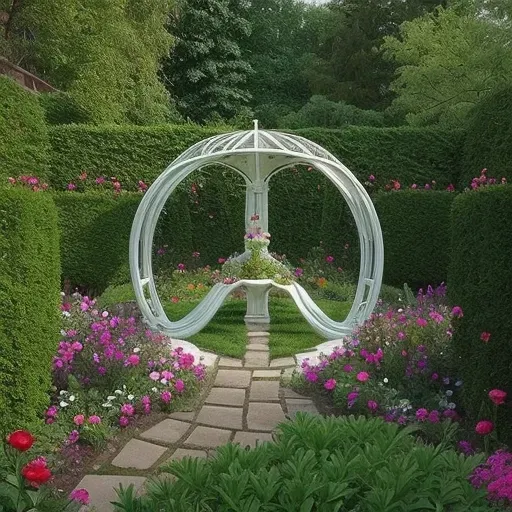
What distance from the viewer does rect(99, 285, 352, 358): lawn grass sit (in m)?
6.09

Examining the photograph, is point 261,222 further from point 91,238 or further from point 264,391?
point 264,391

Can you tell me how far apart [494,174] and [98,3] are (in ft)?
27.6

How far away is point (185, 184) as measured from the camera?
404 inches

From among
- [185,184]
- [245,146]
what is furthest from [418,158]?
[245,146]

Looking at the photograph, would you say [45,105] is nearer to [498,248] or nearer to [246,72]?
[498,248]

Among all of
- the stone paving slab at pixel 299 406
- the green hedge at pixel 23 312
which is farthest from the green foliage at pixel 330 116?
the green hedge at pixel 23 312

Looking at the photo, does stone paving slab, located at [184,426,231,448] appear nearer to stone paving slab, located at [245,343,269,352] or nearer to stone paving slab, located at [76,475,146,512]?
stone paving slab, located at [76,475,146,512]

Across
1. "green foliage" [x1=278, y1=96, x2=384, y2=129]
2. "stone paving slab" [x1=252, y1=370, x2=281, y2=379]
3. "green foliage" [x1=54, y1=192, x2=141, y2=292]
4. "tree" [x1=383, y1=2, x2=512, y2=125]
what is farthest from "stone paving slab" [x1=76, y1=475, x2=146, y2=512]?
"green foliage" [x1=278, y1=96, x2=384, y2=129]

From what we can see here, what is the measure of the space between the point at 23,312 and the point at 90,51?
420 inches

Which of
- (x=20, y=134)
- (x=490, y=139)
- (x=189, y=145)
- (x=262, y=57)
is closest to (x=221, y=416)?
(x=20, y=134)

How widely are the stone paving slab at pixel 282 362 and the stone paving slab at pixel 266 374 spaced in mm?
172

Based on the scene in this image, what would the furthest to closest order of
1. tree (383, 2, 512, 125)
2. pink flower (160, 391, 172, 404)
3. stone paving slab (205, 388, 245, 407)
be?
tree (383, 2, 512, 125), stone paving slab (205, 388, 245, 407), pink flower (160, 391, 172, 404)

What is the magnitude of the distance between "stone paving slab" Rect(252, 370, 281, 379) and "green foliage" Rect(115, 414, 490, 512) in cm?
275

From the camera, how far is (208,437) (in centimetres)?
381
